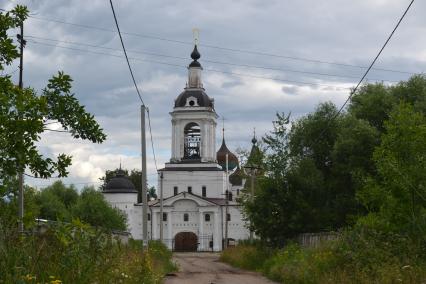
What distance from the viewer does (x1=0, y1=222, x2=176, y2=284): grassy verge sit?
8.72 m

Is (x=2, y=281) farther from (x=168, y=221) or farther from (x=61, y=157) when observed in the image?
(x=168, y=221)

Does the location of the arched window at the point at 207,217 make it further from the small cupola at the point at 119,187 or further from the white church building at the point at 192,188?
the small cupola at the point at 119,187

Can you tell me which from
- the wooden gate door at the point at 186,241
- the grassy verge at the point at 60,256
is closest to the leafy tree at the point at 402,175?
the grassy verge at the point at 60,256

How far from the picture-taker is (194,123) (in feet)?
311

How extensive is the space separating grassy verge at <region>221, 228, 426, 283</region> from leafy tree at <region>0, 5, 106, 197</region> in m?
7.66

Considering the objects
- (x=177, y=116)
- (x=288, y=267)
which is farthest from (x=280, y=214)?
(x=177, y=116)

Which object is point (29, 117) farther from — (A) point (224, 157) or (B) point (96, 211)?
(A) point (224, 157)

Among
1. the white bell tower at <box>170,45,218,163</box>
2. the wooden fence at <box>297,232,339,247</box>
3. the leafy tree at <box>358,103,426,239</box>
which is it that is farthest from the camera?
the white bell tower at <box>170,45,218,163</box>

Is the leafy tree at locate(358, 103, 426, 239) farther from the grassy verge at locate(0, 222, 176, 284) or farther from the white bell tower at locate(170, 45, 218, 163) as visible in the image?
the white bell tower at locate(170, 45, 218, 163)

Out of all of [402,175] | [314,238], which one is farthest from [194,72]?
[402,175]

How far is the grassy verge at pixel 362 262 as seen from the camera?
16.2m

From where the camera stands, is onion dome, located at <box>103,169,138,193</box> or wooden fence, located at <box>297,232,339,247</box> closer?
wooden fence, located at <box>297,232,339,247</box>

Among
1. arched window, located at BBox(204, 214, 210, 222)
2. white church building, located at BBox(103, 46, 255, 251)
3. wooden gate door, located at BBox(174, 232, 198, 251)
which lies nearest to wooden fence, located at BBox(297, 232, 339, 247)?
white church building, located at BBox(103, 46, 255, 251)

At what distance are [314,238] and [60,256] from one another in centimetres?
2052
